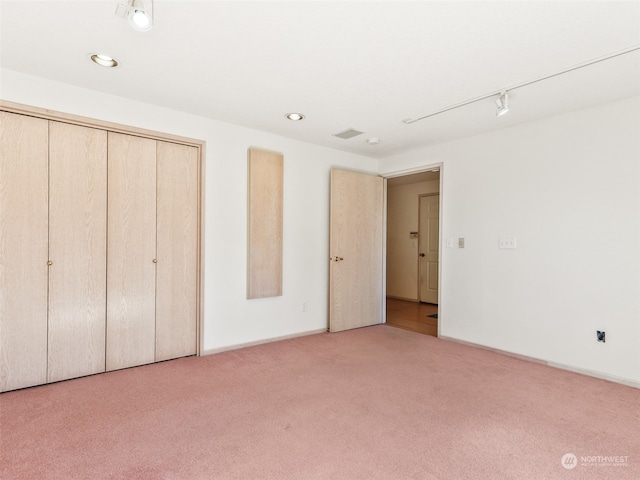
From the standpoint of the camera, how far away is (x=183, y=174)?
351 centimetres

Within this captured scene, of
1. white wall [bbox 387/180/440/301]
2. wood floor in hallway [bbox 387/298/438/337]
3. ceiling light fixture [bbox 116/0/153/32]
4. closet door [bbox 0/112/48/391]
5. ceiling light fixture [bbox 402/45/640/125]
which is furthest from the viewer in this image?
white wall [bbox 387/180/440/301]

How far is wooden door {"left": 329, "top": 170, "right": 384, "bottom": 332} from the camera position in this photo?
4.60 metres

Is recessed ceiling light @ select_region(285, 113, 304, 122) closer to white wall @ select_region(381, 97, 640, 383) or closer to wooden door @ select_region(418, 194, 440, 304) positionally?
white wall @ select_region(381, 97, 640, 383)

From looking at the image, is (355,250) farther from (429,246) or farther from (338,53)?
(338,53)

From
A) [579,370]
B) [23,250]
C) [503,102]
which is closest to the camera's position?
[23,250]

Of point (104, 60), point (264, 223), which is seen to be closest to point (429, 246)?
point (264, 223)

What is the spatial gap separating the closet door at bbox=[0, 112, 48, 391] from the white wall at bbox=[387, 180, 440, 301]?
5.99m

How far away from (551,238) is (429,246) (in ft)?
11.6

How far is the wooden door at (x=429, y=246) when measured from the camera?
22.3ft

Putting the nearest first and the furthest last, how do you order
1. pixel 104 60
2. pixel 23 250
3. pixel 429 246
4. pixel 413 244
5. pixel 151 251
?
pixel 104 60 < pixel 23 250 < pixel 151 251 < pixel 429 246 < pixel 413 244

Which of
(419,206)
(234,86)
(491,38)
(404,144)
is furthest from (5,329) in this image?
(419,206)

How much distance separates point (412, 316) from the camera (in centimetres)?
570

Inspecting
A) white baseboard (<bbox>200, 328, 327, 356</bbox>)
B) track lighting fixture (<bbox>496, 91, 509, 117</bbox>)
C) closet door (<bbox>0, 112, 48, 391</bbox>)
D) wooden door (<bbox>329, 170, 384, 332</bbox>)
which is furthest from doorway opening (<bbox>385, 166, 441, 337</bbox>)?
closet door (<bbox>0, 112, 48, 391</bbox>)

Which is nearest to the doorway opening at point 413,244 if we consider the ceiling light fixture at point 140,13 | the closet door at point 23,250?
the closet door at point 23,250
